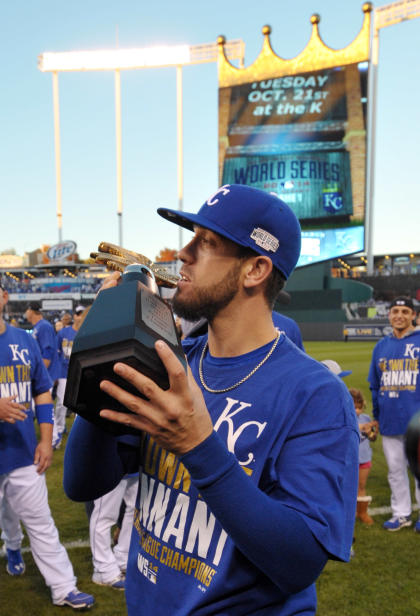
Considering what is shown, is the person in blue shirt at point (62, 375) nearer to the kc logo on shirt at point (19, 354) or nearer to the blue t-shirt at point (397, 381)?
the kc logo on shirt at point (19, 354)

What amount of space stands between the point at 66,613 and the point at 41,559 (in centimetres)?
42

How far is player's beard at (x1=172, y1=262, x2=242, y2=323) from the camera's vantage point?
156 cm

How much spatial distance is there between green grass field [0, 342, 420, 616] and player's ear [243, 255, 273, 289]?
10.3 ft

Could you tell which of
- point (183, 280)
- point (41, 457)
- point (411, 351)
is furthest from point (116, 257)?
point (411, 351)

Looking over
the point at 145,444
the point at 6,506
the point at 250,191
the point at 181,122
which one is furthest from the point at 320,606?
the point at 181,122

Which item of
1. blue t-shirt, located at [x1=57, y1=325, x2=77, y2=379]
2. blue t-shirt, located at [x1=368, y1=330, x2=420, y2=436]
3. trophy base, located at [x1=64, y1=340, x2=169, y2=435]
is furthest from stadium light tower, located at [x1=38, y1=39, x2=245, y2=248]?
trophy base, located at [x1=64, y1=340, x2=169, y2=435]

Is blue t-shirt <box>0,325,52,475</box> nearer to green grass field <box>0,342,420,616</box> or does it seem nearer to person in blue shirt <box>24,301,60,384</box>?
green grass field <box>0,342,420,616</box>

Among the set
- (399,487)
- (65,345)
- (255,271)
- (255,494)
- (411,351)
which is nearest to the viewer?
(255,494)

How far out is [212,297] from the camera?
5.13 feet

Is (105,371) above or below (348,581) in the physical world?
above

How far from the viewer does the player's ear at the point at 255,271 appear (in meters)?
1.57

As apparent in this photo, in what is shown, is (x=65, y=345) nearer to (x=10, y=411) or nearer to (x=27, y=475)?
(x=27, y=475)

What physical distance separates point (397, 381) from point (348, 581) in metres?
2.16

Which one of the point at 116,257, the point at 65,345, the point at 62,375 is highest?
the point at 116,257
